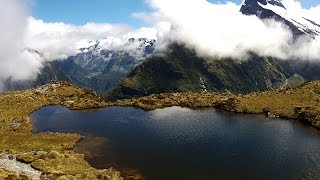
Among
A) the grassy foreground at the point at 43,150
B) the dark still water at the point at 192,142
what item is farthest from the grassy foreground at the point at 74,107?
the dark still water at the point at 192,142

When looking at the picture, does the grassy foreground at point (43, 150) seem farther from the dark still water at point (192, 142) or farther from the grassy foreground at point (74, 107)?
the dark still water at point (192, 142)

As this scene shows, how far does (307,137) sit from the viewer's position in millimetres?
134625

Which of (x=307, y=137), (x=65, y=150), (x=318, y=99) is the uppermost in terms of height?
(x=318, y=99)

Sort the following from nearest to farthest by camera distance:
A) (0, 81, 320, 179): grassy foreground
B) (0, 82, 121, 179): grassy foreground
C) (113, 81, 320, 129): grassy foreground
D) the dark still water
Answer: (0, 82, 121, 179): grassy foreground < (0, 81, 320, 179): grassy foreground < the dark still water < (113, 81, 320, 129): grassy foreground

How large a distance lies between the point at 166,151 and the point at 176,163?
12050 mm

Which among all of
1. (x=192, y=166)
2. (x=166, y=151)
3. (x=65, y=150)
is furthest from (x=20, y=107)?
(x=192, y=166)

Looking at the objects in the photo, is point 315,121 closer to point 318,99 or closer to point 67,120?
point 318,99

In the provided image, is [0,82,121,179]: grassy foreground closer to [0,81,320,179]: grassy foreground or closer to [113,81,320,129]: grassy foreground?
[0,81,320,179]: grassy foreground

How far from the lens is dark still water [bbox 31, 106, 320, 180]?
102 metres

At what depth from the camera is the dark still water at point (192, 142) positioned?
334ft

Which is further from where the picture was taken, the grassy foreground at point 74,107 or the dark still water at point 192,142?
the dark still water at point 192,142

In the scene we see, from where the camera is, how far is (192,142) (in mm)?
127875

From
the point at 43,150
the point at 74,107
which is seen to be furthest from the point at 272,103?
the point at 43,150

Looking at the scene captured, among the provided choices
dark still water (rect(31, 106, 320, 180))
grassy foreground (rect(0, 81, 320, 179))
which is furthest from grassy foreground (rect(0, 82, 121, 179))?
dark still water (rect(31, 106, 320, 180))
